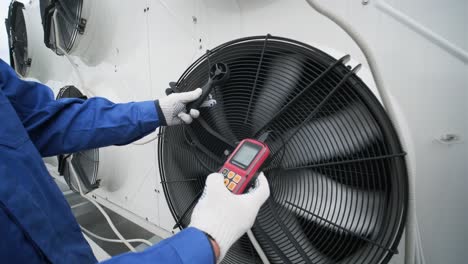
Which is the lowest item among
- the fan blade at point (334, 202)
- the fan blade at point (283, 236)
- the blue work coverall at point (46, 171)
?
the blue work coverall at point (46, 171)

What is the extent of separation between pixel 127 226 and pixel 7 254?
1.37 metres

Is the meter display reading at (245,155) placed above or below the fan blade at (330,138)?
below

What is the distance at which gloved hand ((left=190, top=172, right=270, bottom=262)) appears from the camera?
1.72 ft

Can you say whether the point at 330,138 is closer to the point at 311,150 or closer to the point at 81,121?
the point at 311,150

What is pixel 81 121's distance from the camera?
0.84 meters

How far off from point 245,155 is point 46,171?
0.55 metres

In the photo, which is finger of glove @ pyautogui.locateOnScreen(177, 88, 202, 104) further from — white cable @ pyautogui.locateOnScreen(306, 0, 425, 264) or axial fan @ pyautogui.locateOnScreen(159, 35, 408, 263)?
white cable @ pyautogui.locateOnScreen(306, 0, 425, 264)

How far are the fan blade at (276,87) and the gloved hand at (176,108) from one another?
0.22m

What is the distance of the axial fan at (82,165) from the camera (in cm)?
158

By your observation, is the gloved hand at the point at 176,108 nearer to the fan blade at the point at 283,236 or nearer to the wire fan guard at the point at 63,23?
the fan blade at the point at 283,236

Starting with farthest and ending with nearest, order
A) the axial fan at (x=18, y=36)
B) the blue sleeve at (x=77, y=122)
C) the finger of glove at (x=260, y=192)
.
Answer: the axial fan at (x=18, y=36) → the blue sleeve at (x=77, y=122) → the finger of glove at (x=260, y=192)

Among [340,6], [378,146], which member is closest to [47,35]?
[340,6]

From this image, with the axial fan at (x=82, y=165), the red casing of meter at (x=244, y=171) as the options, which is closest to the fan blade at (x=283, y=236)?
the red casing of meter at (x=244, y=171)

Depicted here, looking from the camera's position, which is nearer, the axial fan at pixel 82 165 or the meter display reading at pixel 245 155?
the meter display reading at pixel 245 155
